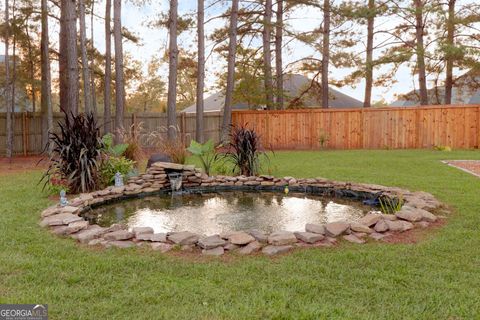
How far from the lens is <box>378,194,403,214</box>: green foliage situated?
453 centimetres

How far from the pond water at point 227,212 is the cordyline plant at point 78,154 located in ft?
2.19

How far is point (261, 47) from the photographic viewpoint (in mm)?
15391

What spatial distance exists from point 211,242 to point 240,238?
9.2 inches

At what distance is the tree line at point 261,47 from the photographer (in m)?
11.6

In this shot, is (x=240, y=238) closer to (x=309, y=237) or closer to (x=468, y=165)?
(x=309, y=237)

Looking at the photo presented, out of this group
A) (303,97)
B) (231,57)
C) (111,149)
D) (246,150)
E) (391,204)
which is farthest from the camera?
(303,97)

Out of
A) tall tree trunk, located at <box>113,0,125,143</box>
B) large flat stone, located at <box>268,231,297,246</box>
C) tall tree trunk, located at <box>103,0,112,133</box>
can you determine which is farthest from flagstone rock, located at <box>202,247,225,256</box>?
tall tree trunk, located at <box>103,0,112,133</box>

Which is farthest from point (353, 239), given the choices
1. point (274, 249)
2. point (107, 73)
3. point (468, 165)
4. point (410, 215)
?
point (107, 73)

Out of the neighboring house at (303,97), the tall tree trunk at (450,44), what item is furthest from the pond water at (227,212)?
the neighboring house at (303,97)

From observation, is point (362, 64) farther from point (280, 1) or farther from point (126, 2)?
point (126, 2)

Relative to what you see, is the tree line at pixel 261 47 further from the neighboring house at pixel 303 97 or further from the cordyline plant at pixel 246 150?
the cordyline plant at pixel 246 150

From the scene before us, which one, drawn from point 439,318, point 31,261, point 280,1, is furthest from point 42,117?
point 439,318

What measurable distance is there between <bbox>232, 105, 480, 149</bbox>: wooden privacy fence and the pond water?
7.86 metres

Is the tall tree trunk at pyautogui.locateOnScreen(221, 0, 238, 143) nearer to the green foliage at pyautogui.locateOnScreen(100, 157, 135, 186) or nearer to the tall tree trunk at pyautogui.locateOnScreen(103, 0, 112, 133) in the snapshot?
the tall tree trunk at pyautogui.locateOnScreen(103, 0, 112, 133)
